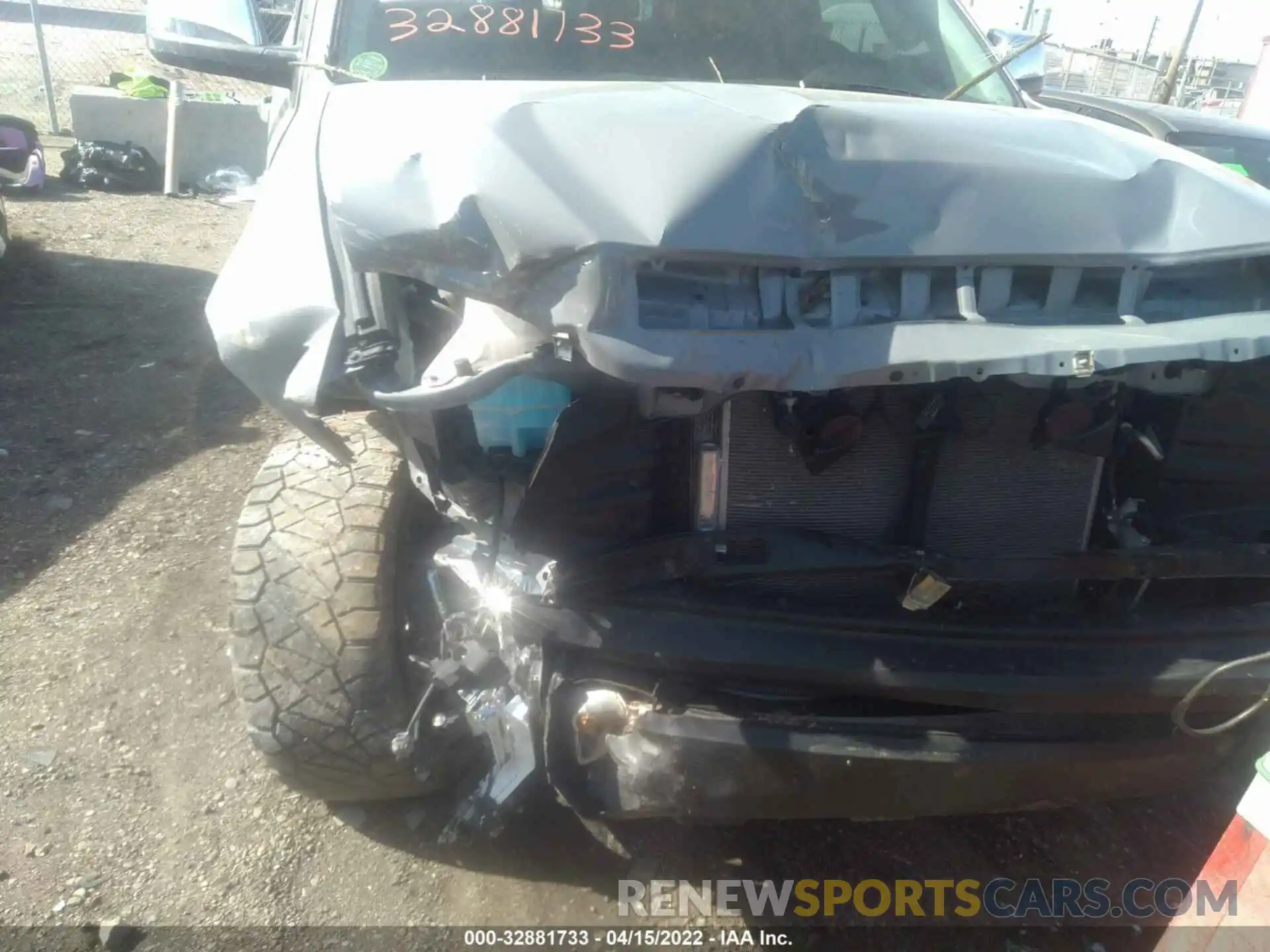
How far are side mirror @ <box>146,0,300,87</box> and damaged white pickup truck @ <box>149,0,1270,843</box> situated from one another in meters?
0.77

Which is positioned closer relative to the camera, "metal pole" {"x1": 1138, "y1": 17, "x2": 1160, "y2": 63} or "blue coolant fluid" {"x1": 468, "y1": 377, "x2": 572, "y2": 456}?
"blue coolant fluid" {"x1": 468, "y1": 377, "x2": 572, "y2": 456}

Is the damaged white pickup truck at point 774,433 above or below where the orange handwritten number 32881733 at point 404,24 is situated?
below

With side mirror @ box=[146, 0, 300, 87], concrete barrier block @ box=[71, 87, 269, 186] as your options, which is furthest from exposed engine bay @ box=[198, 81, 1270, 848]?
concrete barrier block @ box=[71, 87, 269, 186]

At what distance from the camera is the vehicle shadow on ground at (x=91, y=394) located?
3.58 meters

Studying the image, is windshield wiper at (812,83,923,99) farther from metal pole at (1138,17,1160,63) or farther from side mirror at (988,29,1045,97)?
metal pole at (1138,17,1160,63)

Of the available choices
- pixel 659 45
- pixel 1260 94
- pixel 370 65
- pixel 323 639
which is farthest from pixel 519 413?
pixel 1260 94

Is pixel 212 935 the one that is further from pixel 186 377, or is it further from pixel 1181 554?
pixel 186 377

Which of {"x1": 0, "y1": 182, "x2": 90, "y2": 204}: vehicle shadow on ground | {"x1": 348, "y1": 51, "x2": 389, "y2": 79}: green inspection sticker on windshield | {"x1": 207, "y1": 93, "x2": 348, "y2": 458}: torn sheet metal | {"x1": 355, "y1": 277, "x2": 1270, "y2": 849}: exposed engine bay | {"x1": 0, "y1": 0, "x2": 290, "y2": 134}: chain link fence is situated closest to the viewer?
{"x1": 207, "y1": 93, "x2": 348, "y2": 458}: torn sheet metal

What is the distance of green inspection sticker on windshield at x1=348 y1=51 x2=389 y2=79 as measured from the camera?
100 inches

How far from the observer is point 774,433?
1.86 metres

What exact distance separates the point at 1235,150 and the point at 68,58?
48.7 ft

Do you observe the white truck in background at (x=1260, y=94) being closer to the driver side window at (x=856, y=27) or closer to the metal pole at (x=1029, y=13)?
the metal pole at (x=1029, y=13)

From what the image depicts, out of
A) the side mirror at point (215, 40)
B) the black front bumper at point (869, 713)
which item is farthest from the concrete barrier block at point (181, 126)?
the black front bumper at point (869, 713)

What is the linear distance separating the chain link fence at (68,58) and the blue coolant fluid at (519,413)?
10516 millimetres
